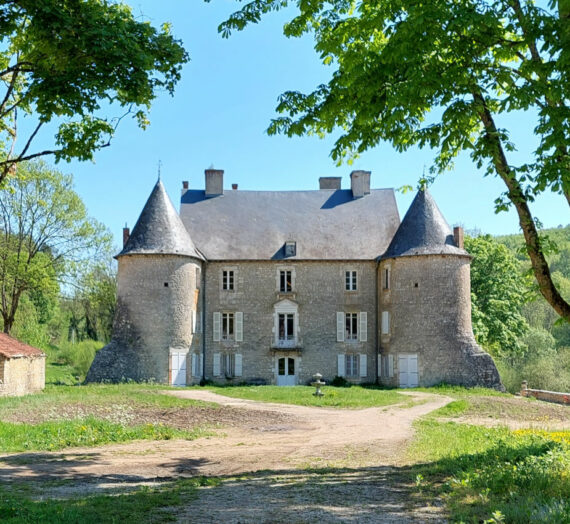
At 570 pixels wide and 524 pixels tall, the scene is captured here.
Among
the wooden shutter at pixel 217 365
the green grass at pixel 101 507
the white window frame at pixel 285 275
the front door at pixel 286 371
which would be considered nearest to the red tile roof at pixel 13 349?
the wooden shutter at pixel 217 365

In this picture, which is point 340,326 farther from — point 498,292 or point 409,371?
point 498,292

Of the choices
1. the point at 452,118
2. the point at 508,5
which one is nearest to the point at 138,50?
the point at 452,118

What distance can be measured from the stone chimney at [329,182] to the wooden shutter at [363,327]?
867cm

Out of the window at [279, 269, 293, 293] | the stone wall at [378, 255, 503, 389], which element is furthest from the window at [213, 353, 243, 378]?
the stone wall at [378, 255, 503, 389]

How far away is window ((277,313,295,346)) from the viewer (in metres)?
32.2

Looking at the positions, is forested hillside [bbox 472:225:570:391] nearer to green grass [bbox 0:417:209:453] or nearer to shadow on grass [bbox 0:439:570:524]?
green grass [bbox 0:417:209:453]

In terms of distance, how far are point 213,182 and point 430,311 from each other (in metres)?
14.1

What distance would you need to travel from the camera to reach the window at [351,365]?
1261 inches

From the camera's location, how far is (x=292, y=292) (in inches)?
1267

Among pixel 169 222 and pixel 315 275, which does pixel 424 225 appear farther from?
pixel 169 222

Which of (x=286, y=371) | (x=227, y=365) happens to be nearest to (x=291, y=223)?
(x=286, y=371)

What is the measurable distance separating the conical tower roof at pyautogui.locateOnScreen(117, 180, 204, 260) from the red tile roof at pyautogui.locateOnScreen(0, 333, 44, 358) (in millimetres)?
6475

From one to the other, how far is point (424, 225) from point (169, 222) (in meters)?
12.5

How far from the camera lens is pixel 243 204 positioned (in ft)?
116
